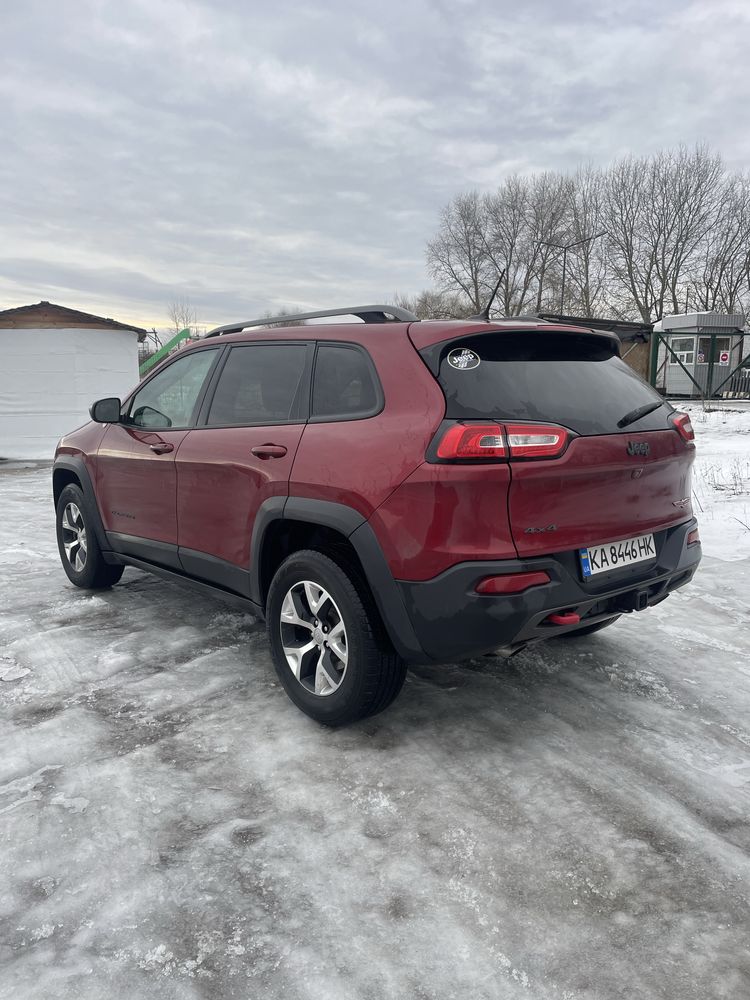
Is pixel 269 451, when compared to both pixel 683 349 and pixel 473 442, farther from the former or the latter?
pixel 683 349

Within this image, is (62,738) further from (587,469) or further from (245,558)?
(587,469)

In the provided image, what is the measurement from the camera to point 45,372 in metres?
16.5

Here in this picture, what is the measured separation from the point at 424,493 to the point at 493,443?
0.97ft

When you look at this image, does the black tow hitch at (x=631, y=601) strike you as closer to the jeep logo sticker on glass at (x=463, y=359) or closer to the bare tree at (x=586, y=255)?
the jeep logo sticker on glass at (x=463, y=359)

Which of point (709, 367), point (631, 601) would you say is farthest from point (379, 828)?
point (709, 367)

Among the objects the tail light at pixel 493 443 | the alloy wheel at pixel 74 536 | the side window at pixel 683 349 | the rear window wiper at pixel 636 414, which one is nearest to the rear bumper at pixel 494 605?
the tail light at pixel 493 443

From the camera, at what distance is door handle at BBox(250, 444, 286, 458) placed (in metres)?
3.17

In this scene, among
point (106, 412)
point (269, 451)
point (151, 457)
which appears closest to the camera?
point (269, 451)

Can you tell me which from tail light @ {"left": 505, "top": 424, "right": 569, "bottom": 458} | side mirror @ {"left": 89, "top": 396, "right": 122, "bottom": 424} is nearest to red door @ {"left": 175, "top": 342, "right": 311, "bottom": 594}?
side mirror @ {"left": 89, "top": 396, "right": 122, "bottom": 424}

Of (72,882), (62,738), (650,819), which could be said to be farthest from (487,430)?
(62,738)

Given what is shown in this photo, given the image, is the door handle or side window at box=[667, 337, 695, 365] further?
side window at box=[667, 337, 695, 365]

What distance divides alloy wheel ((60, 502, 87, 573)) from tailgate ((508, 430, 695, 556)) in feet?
11.7

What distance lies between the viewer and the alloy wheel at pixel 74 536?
16.7 feet

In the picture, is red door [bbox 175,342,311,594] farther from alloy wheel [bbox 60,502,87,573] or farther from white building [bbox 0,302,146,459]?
white building [bbox 0,302,146,459]
